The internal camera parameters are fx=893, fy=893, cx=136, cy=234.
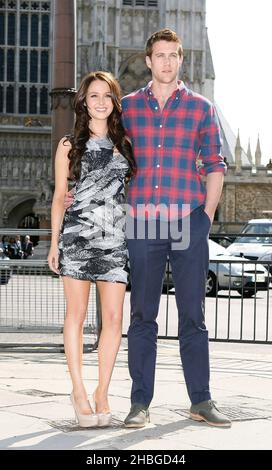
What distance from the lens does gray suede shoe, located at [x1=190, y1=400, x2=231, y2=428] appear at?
12.6 ft

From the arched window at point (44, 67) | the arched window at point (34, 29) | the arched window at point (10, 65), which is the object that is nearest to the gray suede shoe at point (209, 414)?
the arched window at point (44, 67)

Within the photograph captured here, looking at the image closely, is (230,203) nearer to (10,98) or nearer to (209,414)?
(10,98)

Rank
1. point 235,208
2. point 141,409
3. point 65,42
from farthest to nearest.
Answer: point 235,208
point 65,42
point 141,409

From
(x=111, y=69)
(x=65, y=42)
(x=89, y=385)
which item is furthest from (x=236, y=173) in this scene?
(x=89, y=385)

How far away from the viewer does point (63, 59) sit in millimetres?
11008

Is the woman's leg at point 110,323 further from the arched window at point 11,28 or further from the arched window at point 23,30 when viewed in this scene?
the arched window at point 11,28

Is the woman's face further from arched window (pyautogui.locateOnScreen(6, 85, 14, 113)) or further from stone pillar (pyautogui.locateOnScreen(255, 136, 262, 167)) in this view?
stone pillar (pyautogui.locateOnScreen(255, 136, 262, 167))

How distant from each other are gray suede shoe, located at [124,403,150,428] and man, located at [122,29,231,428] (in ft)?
0.18

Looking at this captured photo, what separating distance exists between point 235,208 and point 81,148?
3501cm

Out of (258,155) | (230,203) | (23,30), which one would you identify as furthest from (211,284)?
(258,155)

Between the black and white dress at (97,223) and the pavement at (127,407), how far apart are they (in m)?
0.67

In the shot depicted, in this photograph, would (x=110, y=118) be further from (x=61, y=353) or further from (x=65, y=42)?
(x=65, y=42)

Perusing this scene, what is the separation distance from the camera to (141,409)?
3.94 metres

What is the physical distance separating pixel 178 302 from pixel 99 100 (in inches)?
39.1
